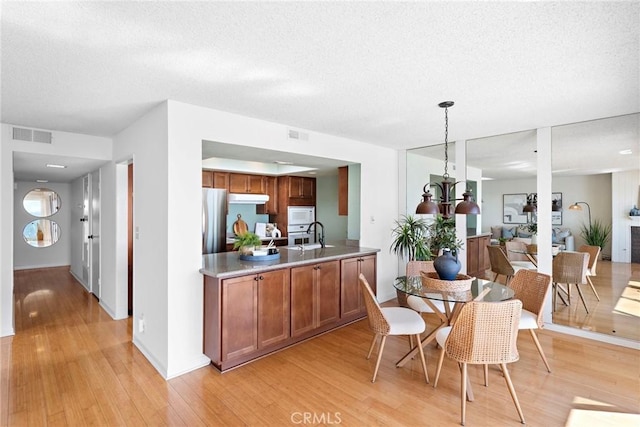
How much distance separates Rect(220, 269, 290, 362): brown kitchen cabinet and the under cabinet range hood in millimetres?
2804

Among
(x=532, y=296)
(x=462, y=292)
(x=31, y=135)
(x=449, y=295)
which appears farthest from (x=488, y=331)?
(x=31, y=135)

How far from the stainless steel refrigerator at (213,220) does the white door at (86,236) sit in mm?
2310

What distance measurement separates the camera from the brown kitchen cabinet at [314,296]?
11.3 feet

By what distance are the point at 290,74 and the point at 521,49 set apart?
149 centimetres

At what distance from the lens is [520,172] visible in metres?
4.22

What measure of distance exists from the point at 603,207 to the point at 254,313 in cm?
405

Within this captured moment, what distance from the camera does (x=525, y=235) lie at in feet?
13.5

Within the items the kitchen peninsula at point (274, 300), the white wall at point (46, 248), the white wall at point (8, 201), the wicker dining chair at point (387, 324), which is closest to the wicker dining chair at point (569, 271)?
the wicker dining chair at point (387, 324)

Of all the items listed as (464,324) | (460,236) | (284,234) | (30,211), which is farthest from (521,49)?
(30,211)

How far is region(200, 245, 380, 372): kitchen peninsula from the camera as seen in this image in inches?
114

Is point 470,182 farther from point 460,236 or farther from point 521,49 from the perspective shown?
point 521,49

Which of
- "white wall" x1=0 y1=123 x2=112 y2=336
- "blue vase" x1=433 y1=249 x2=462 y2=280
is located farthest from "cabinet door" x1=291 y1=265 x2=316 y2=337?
"white wall" x1=0 y1=123 x2=112 y2=336

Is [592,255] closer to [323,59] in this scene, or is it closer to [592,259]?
[592,259]

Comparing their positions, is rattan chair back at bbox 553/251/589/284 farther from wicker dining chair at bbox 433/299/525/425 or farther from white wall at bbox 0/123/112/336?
white wall at bbox 0/123/112/336
